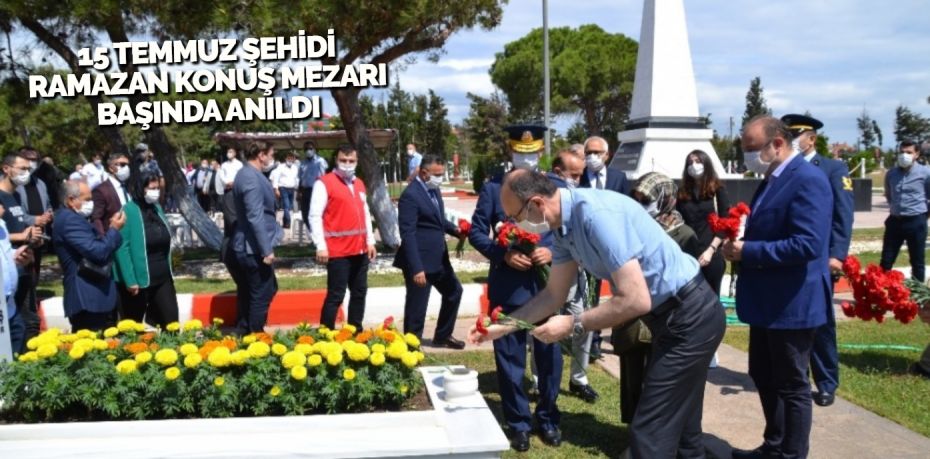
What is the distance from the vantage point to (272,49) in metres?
10.3

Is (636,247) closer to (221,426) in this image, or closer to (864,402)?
(221,426)

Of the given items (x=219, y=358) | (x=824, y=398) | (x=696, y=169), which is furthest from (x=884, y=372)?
(x=219, y=358)

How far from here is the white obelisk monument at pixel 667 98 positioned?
19.1 m

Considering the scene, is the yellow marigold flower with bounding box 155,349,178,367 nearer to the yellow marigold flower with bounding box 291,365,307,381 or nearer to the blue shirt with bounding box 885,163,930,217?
the yellow marigold flower with bounding box 291,365,307,381

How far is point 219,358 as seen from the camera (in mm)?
3520

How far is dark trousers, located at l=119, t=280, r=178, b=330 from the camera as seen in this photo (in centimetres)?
593

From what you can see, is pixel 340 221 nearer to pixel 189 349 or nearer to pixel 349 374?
pixel 189 349

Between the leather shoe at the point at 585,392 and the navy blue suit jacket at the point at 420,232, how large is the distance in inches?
64.7

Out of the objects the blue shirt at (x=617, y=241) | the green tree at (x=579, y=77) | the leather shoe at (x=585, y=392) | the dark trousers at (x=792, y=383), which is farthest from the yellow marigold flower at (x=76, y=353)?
the green tree at (x=579, y=77)

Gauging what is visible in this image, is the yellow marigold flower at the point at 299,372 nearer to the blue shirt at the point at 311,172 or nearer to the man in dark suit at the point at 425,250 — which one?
the man in dark suit at the point at 425,250

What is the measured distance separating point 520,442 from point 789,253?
1.76 m

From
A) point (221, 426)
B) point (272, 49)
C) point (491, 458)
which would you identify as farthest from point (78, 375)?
→ point (272, 49)

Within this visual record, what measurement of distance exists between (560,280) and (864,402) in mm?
2905

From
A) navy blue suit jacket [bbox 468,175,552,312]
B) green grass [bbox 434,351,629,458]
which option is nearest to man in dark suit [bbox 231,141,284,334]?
green grass [bbox 434,351,629,458]
